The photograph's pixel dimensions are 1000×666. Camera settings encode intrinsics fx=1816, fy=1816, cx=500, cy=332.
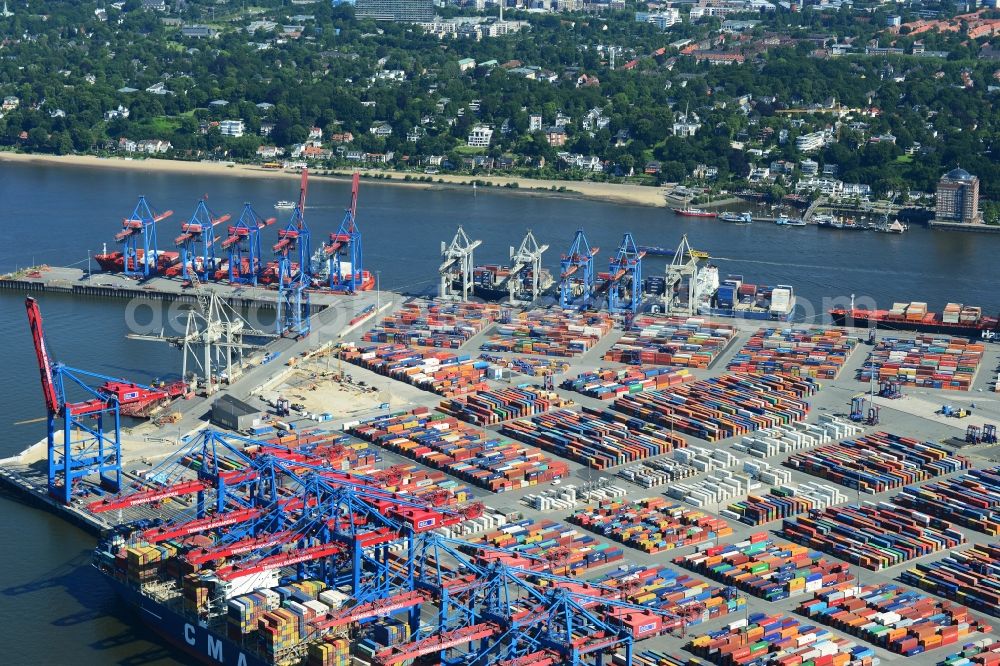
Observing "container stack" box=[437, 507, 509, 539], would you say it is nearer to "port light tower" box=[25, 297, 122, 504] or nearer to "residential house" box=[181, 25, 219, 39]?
"port light tower" box=[25, 297, 122, 504]

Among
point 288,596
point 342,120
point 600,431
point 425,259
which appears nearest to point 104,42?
point 342,120

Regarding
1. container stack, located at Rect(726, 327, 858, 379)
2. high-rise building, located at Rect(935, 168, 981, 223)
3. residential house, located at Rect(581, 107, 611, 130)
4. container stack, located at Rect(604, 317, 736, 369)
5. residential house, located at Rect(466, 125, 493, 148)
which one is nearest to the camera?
container stack, located at Rect(726, 327, 858, 379)

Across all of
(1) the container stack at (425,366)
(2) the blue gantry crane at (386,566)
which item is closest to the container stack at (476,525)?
(2) the blue gantry crane at (386,566)

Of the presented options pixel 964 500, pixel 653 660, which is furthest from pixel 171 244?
pixel 653 660

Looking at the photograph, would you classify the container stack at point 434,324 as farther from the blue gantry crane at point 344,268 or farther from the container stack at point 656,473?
the container stack at point 656,473

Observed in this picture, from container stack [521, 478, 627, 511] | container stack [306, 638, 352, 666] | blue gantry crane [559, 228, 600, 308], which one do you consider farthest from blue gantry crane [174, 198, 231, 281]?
→ container stack [306, 638, 352, 666]

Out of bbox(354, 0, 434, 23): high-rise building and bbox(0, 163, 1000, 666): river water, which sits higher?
bbox(354, 0, 434, 23): high-rise building

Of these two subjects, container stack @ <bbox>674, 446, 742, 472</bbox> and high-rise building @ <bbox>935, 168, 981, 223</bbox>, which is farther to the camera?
high-rise building @ <bbox>935, 168, 981, 223</bbox>
